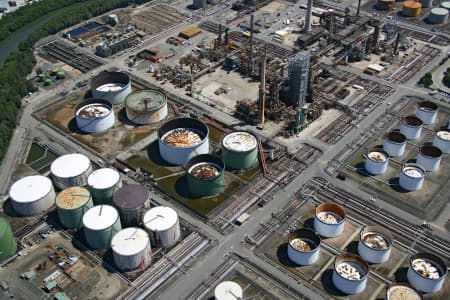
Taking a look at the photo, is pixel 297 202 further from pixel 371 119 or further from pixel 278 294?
pixel 371 119

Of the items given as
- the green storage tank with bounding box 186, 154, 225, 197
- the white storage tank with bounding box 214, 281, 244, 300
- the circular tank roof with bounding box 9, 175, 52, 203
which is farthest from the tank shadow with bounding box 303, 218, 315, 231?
the circular tank roof with bounding box 9, 175, 52, 203

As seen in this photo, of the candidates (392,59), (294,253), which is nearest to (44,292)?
(294,253)

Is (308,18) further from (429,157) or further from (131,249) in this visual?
(131,249)

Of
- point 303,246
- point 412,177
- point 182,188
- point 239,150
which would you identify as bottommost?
point 182,188

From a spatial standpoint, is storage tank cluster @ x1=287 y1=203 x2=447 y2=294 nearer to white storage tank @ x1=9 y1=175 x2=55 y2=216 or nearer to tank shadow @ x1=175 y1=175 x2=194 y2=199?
tank shadow @ x1=175 y1=175 x2=194 y2=199

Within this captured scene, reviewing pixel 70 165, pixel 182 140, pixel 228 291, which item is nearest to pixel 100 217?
pixel 70 165

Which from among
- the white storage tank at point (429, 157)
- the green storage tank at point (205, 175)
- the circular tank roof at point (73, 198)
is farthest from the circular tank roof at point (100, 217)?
the white storage tank at point (429, 157)
